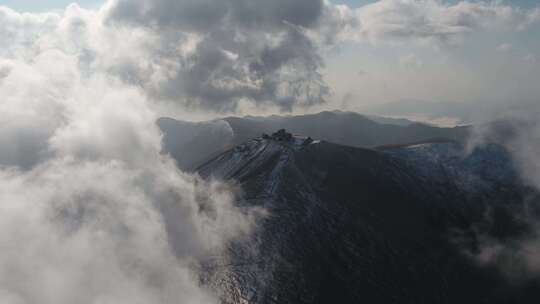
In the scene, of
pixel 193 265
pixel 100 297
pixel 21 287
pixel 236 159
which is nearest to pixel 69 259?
pixel 21 287

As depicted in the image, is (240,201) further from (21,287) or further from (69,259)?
(21,287)

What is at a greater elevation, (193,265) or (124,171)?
(124,171)

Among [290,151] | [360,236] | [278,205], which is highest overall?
[290,151]

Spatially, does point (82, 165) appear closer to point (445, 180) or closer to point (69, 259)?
point (69, 259)

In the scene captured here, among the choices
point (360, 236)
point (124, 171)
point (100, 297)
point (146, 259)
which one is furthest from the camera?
point (124, 171)

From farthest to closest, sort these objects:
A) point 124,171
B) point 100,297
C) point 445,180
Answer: point 445,180
point 124,171
point 100,297

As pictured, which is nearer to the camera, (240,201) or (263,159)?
(240,201)
